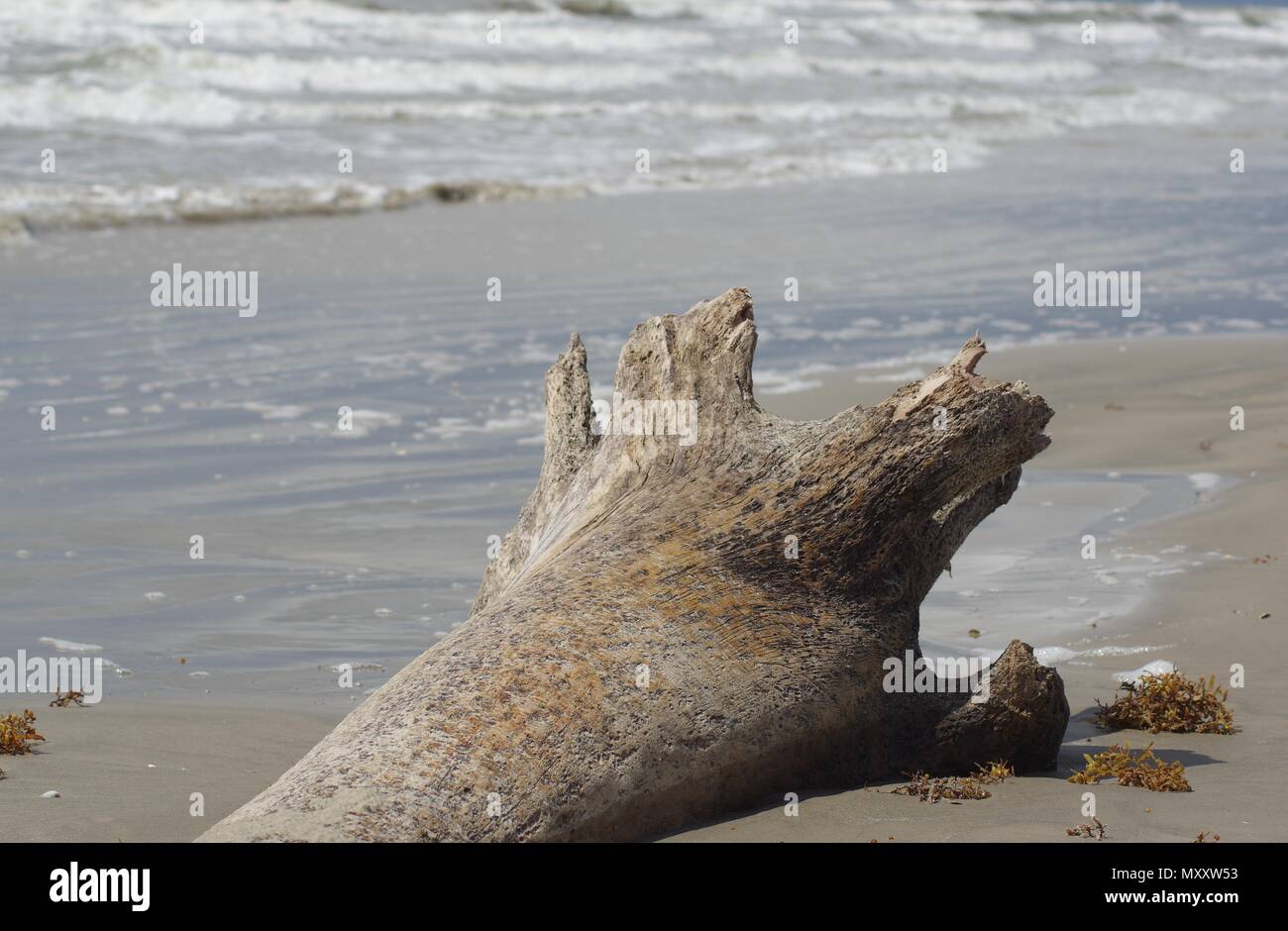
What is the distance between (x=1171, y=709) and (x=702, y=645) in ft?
6.24

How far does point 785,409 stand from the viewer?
416 inches

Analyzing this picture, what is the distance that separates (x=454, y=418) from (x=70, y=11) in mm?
32612

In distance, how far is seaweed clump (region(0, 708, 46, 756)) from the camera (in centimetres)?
512

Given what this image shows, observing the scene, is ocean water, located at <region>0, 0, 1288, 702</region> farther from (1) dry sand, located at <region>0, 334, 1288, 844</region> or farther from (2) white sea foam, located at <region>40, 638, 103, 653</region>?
(1) dry sand, located at <region>0, 334, 1288, 844</region>

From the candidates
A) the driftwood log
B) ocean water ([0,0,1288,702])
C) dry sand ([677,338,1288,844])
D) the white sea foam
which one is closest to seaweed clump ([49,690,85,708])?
ocean water ([0,0,1288,702])

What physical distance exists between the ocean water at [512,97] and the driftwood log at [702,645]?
15518 millimetres

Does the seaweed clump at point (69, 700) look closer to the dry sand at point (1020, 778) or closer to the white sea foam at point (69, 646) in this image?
the dry sand at point (1020, 778)

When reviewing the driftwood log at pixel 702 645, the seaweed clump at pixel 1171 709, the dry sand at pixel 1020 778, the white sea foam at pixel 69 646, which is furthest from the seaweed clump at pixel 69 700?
the seaweed clump at pixel 1171 709

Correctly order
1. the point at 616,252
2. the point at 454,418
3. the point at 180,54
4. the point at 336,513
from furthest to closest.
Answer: the point at 180,54 < the point at 616,252 < the point at 454,418 < the point at 336,513

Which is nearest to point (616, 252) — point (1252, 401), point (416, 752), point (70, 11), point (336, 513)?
point (1252, 401)

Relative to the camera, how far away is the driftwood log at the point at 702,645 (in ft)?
13.4

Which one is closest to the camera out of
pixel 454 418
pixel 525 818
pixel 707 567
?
pixel 525 818

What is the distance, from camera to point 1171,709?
213 inches
